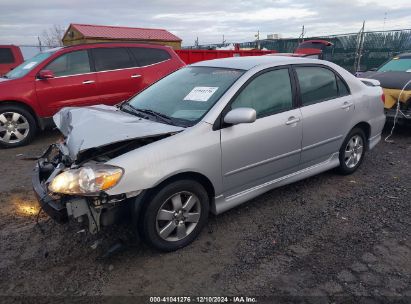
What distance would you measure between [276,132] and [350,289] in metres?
1.54

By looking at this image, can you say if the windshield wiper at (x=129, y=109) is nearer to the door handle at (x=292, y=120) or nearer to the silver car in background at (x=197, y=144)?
the silver car in background at (x=197, y=144)

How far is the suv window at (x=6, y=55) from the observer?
10.3 meters

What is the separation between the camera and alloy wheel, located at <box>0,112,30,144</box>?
5965mm

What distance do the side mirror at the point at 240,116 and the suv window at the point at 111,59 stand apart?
4505mm

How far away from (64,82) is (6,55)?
5.65 m

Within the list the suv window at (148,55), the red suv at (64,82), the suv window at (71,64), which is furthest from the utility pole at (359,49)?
the suv window at (71,64)

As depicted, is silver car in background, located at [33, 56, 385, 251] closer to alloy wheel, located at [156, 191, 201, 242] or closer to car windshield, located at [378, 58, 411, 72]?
alloy wheel, located at [156, 191, 201, 242]

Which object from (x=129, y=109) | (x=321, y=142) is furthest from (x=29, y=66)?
(x=321, y=142)

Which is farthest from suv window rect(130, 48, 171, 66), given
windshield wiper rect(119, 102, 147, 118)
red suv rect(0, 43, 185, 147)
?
windshield wiper rect(119, 102, 147, 118)

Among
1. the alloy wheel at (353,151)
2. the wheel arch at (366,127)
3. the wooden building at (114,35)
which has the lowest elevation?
the alloy wheel at (353,151)

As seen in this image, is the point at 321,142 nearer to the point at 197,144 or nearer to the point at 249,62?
the point at 249,62

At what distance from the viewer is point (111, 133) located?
269 centimetres

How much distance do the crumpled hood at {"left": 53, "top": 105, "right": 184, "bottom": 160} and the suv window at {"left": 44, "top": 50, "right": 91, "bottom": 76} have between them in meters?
3.31

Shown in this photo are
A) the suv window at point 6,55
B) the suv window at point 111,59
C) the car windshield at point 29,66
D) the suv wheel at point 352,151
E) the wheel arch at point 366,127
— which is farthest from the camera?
the suv window at point 6,55
